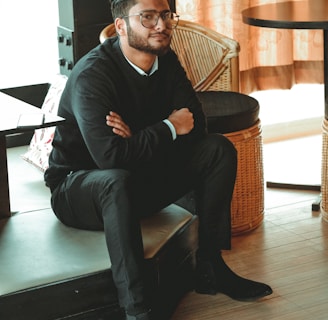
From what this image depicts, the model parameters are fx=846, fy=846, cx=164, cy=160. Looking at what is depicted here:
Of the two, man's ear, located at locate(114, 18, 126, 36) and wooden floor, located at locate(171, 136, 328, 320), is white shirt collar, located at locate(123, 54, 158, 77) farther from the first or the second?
wooden floor, located at locate(171, 136, 328, 320)

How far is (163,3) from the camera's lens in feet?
8.89

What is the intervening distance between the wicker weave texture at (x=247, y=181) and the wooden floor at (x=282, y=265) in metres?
0.07

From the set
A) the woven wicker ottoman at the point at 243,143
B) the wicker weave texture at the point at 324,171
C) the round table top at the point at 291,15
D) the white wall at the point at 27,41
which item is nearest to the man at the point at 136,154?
the woven wicker ottoman at the point at 243,143

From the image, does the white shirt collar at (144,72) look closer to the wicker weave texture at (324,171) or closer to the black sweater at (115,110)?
the black sweater at (115,110)

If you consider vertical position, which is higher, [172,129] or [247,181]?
[172,129]

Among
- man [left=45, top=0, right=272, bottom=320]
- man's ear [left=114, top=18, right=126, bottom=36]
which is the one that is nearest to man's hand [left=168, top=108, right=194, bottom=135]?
man [left=45, top=0, right=272, bottom=320]

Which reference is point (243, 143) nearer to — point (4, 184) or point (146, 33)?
point (146, 33)

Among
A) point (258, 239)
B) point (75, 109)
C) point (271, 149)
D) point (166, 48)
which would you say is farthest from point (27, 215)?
point (271, 149)

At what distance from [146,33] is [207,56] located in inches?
37.3

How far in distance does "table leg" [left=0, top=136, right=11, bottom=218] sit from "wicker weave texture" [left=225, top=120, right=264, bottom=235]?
900 millimetres

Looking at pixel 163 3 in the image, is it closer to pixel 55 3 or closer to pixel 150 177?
pixel 150 177

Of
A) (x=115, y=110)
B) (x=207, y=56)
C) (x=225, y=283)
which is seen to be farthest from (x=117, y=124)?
(x=207, y=56)

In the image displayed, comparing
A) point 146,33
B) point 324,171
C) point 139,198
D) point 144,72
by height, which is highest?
point 146,33

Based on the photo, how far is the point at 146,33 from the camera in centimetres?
272
